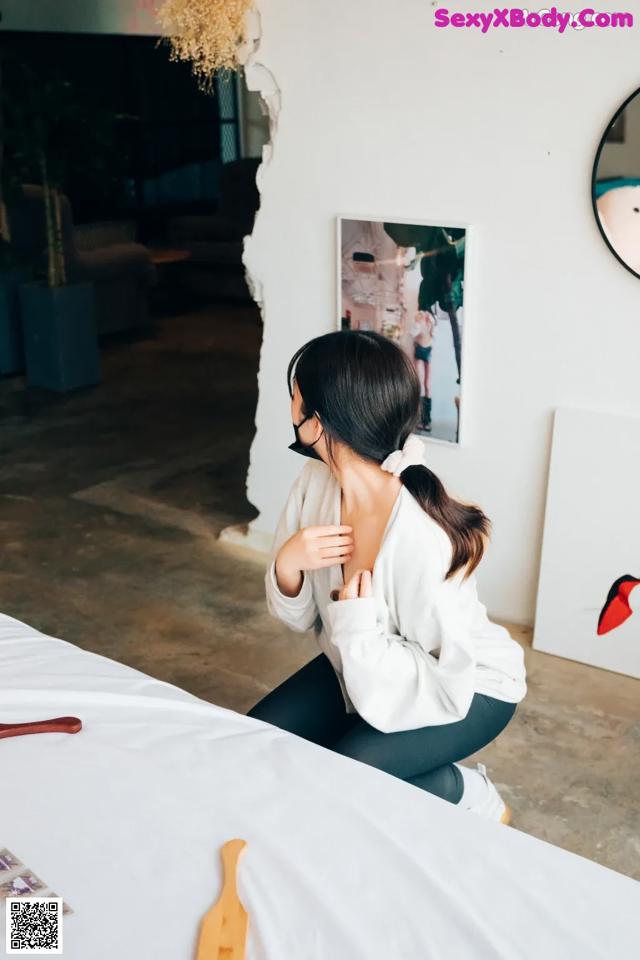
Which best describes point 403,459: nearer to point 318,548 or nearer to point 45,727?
point 318,548

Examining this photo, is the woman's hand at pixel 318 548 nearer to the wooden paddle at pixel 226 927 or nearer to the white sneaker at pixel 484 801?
the white sneaker at pixel 484 801

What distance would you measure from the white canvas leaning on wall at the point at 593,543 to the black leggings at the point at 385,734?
1.26 metres

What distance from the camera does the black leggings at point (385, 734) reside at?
2.00 metres

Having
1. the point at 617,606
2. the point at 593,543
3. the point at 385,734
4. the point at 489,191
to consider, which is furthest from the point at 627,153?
the point at 385,734

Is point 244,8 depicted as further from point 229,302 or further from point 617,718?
point 229,302

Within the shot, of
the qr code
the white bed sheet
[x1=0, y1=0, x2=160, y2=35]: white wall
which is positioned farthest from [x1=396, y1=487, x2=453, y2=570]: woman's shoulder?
[x1=0, y1=0, x2=160, y2=35]: white wall

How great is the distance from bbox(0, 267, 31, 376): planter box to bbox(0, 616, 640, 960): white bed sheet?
5.87m

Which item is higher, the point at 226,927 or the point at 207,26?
the point at 207,26

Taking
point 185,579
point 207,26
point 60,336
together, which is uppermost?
point 207,26

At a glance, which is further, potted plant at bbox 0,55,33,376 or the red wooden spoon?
potted plant at bbox 0,55,33,376

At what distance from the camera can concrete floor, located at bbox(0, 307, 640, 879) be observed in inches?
112

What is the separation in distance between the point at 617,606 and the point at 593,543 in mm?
209

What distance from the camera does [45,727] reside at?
1.66 meters

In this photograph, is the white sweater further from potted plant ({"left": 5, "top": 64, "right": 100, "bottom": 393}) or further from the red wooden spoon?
potted plant ({"left": 5, "top": 64, "right": 100, "bottom": 393})
